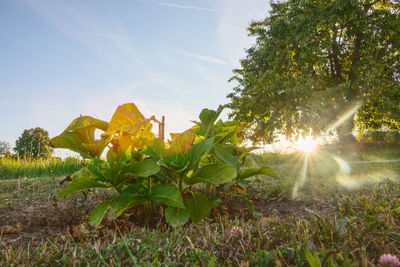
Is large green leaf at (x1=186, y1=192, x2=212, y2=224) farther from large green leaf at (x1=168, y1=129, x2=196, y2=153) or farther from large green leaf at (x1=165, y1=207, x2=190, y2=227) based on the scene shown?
large green leaf at (x1=168, y1=129, x2=196, y2=153)

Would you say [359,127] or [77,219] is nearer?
[77,219]

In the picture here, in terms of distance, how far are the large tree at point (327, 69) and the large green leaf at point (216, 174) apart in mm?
11726

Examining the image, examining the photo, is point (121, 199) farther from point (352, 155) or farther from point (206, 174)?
point (352, 155)

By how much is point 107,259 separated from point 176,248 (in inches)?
11.2

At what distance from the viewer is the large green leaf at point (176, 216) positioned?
1436 mm

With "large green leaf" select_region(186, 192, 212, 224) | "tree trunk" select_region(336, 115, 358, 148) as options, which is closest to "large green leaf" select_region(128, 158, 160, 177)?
"large green leaf" select_region(186, 192, 212, 224)

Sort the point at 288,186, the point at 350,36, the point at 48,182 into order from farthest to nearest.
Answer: the point at 350,36 < the point at 48,182 < the point at 288,186

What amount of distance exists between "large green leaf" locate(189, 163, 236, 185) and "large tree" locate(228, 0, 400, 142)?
1173cm

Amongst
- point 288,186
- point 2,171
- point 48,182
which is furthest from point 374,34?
point 2,171

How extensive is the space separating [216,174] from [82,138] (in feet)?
3.12

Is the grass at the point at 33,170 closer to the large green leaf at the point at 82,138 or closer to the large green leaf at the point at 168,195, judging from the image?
the large green leaf at the point at 82,138

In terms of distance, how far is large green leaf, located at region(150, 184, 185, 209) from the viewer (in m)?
1.36

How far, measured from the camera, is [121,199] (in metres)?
1.46

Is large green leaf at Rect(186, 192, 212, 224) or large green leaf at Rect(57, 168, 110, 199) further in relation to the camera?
large green leaf at Rect(186, 192, 212, 224)
